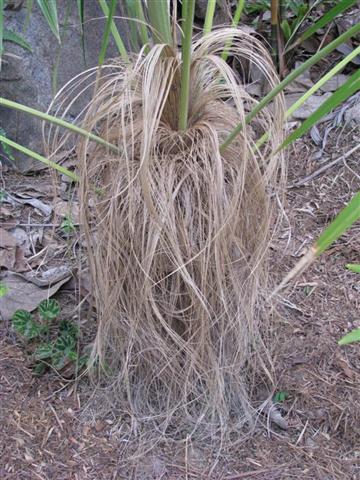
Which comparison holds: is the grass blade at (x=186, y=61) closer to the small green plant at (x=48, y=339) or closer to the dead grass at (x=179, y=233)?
the dead grass at (x=179, y=233)

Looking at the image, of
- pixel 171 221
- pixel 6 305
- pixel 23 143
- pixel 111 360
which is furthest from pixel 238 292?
pixel 23 143

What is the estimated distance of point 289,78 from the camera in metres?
0.96

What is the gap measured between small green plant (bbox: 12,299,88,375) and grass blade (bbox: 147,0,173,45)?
0.60 m

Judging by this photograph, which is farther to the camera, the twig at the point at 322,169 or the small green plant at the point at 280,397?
the twig at the point at 322,169

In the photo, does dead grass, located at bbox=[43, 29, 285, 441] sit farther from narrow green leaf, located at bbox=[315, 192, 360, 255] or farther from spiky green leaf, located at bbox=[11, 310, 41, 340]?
narrow green leaf, located at bbox=[315, 192, 360, 255]

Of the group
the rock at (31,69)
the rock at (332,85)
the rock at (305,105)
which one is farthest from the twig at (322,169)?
the rock at (31,69)

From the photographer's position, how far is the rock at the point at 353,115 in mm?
2139

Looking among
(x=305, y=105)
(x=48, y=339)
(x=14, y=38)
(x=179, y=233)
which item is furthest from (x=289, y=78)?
(x=305, y=105)

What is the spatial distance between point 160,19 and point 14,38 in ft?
3.29

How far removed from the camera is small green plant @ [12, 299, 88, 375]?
4.37ft

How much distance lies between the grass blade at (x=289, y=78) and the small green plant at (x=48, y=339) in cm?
53

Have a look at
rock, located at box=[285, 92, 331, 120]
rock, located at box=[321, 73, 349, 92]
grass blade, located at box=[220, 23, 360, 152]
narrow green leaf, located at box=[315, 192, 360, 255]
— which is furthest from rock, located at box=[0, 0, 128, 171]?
narrow green leaf, located at box=[315, 192, 360, 255]

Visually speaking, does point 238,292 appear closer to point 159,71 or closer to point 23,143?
point 159,71

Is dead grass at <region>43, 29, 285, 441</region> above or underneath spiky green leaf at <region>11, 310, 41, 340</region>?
above
